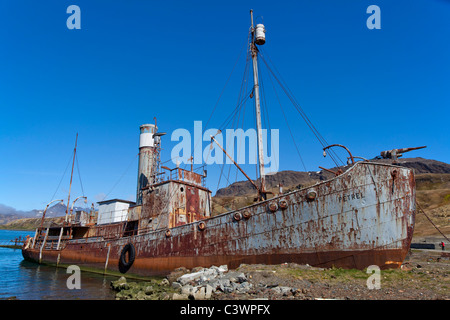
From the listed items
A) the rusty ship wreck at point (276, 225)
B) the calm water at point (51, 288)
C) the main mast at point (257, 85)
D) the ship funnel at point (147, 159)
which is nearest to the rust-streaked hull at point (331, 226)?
the rusty ship wreck at point (276, 225)

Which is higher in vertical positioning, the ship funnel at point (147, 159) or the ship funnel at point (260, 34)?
the ship funnel at point (260, 34)

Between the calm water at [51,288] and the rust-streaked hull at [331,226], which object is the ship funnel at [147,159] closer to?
the calm water at [51,288]

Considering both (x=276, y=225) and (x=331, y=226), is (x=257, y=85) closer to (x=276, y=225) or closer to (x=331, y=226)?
(x=276, y=225)

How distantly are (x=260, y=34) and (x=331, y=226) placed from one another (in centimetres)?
1341

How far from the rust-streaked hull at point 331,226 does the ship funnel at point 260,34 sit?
11025 mm

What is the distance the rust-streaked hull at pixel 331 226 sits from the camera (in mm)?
11930

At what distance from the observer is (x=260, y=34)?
746 inches

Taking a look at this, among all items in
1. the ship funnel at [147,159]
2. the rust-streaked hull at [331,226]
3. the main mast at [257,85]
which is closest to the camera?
the rust-streaked hull at [331,226]

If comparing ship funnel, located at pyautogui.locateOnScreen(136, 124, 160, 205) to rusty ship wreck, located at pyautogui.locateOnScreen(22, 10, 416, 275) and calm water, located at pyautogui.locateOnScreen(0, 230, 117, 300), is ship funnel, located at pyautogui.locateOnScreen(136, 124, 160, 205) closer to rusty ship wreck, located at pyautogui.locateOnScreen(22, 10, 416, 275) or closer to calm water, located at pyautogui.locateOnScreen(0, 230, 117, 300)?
rusty ship wreck, located at pyautogui.locateOnScreen(22, 10, 416, 275)

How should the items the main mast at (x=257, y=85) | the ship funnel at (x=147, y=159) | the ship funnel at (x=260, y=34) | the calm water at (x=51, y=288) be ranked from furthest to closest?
1. the ship funnel at (x=147, y=159)
2. the ship funnel at (x=260, y=34)
3. the main mast at (x=257, y=85)
4. the calm water at (x=51, y=288)

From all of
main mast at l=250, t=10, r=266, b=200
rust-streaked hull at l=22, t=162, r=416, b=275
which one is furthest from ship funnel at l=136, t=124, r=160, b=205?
main mast at l=250, t=10, r=266, b=200

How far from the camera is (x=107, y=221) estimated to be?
86.1 ft

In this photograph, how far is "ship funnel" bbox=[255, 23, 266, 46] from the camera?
743 inches
